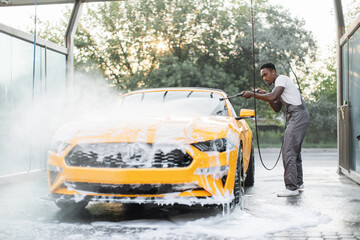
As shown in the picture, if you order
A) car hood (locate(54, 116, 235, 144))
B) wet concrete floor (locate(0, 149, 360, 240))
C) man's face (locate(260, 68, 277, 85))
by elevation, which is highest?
man's face (locate(260, 68, 277, 85))

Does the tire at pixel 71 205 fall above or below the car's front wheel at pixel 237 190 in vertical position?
below

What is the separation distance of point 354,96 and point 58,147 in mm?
5521

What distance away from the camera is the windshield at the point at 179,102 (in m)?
5.71

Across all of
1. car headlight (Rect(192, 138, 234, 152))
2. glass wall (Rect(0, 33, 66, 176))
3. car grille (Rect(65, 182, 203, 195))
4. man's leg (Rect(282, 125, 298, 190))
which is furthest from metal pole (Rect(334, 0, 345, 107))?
car grille (Rect(65, 182, 203, 195))

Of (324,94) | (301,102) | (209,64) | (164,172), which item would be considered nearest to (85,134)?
(164,172)

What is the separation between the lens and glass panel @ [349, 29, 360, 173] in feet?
25.7

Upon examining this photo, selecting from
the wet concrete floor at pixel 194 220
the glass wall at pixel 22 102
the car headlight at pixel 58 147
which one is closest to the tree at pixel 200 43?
the glass wall at pixel 22 102

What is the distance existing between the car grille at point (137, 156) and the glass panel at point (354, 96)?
4.44 metres

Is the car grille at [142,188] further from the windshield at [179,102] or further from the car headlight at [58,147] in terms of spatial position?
the windshield at [179,102]

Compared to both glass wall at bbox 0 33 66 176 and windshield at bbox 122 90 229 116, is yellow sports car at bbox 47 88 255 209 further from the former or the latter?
glass wall at bbox 0 33 66 176

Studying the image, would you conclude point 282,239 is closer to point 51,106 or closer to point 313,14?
point 51,106

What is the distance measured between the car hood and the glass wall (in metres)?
3.91

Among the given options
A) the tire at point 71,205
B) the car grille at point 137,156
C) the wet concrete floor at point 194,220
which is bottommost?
the wet concrete floor at point 194,220

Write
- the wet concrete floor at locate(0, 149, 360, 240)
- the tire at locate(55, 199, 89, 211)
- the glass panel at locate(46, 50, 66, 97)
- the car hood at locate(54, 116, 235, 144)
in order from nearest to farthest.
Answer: the wet concrete floor at locate(0, 149, 360, 240) < the car hood at locate(54, 116, 235, 144) < the tire at locate(55, 199, 89, 211) < the glass panel at locate(46, 50, 66, 97)
